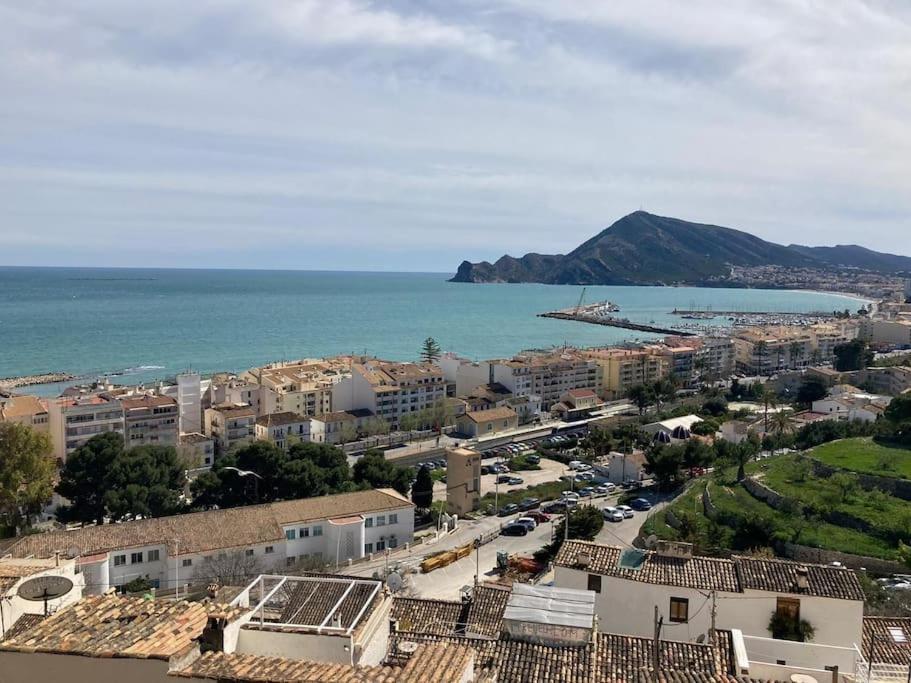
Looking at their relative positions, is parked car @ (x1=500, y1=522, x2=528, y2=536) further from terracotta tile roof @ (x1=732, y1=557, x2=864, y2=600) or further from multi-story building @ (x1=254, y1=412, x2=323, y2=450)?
multi-story building @ (x1=254, y1=412, x2=323, y2=450)

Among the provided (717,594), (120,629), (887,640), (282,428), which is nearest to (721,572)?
(717,594)

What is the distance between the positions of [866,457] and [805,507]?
5592mm

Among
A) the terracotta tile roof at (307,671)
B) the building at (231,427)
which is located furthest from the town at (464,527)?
the building at (231,427)

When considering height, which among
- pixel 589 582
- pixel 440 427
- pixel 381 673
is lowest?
pixel 440 427

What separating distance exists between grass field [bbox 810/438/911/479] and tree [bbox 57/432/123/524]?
21594mm

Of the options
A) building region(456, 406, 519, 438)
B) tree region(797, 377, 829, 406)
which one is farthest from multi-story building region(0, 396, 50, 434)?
tree region(797, 377, 829, 406)

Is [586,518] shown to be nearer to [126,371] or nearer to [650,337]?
[126,371]

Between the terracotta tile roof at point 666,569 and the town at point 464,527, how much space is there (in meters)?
0.04

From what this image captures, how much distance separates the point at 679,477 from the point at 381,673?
2382 centimetres

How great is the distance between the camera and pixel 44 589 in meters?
5.16

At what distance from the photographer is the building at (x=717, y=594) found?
8805mm

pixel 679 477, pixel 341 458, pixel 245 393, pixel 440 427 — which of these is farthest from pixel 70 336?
pixel 679 477

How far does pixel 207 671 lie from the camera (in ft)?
12.1

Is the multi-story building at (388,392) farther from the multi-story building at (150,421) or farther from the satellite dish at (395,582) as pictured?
the satellite dish at (395,582)
